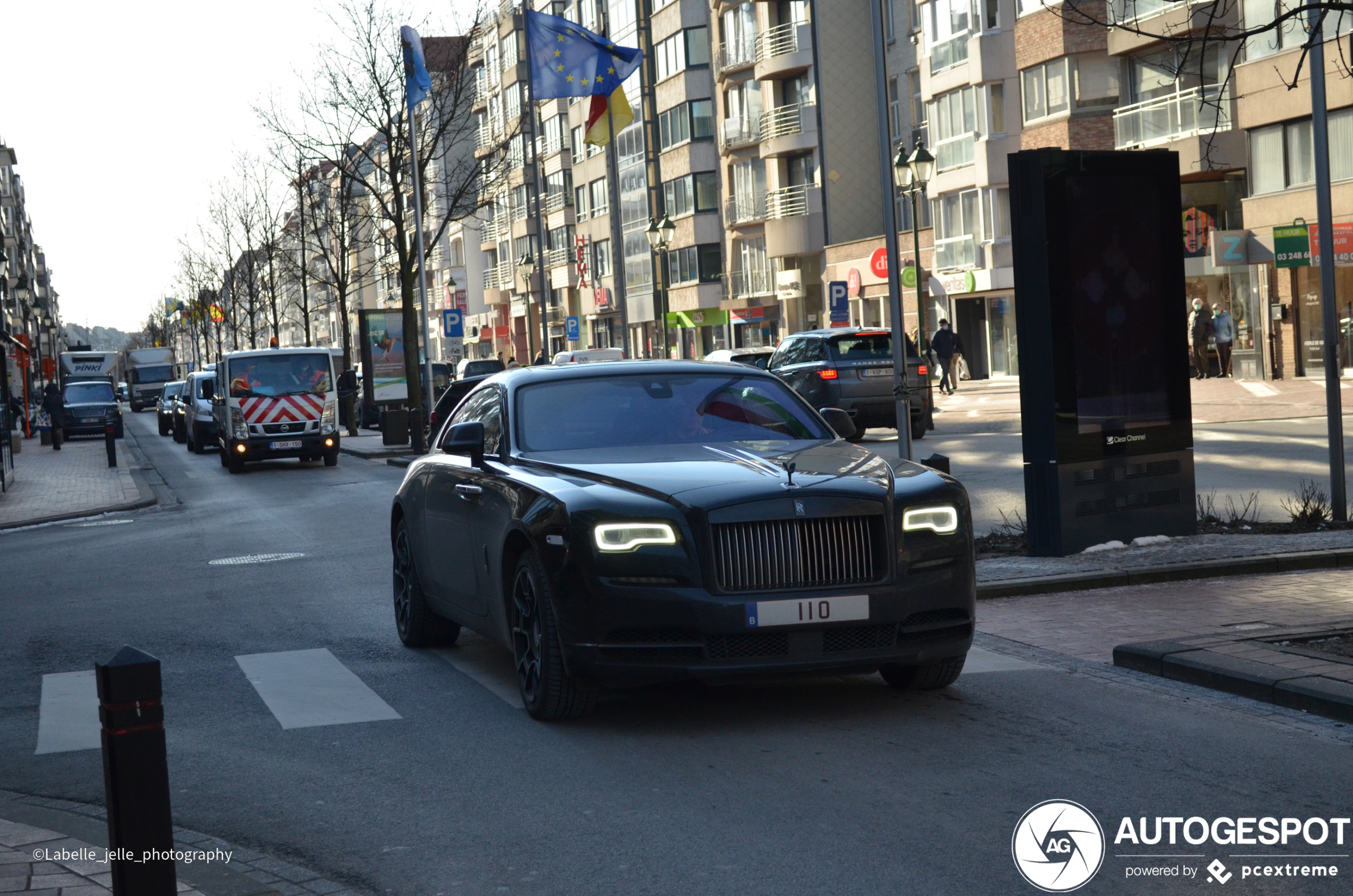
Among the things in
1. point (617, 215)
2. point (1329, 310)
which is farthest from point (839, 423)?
point (617, 215)

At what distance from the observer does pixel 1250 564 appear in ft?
34.8

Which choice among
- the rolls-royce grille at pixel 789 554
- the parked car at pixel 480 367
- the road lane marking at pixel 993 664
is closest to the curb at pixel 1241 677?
the road lane marking at pixel 993 664

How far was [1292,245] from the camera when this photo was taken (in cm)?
2861

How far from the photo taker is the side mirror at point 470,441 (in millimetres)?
7977

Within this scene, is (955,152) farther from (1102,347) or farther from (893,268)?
(1102,347)

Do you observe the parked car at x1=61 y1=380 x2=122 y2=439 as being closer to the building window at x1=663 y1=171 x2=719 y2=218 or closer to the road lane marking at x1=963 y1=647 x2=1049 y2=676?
the building window at x1=663 y1=171 x2=719 y2=218

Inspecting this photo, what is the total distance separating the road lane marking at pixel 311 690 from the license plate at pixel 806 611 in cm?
186

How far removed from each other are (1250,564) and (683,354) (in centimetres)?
6287

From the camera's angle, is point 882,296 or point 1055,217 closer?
point 1055,217

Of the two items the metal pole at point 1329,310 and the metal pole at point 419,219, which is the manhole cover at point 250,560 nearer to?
the metal pole at point 1329,310

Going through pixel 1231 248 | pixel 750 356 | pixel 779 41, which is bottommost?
pixel 750 356

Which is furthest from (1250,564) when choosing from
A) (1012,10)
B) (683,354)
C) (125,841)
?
(683,354)

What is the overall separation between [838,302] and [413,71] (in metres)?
10.5

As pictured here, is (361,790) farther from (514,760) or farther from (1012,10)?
(1012,10)
